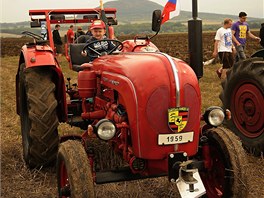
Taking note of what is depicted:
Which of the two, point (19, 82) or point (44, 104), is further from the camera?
point (19, 82)

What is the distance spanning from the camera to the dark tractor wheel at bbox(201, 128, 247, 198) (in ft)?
9.34

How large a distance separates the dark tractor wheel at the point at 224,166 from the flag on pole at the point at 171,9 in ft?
5.05

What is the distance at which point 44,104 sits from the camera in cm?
362

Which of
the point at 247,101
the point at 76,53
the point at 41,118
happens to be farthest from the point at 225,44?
the point at 41,118

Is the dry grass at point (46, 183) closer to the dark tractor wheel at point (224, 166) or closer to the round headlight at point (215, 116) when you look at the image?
the dark tractor wheel at point (224, 166)

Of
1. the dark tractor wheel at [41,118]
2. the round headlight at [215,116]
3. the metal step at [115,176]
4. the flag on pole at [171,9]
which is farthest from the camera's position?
the flag on pole at [171,9]

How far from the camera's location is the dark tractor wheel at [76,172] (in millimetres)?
2559

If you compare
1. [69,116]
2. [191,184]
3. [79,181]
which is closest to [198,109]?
[191,184]

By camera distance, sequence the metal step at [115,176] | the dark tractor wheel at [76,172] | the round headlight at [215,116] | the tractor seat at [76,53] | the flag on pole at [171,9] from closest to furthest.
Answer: the dark tractor wheel at [76,172]
the metal step at [115,176]
the round headlight at [215,116]
the flag on pole at [171,9]
the tractor seat at [76,53]

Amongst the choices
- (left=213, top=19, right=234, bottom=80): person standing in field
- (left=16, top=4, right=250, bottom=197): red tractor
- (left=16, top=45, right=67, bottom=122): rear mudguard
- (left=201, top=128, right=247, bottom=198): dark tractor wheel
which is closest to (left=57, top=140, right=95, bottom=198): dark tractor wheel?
(left=16, top=4, right=250, bottom=197): red tractor

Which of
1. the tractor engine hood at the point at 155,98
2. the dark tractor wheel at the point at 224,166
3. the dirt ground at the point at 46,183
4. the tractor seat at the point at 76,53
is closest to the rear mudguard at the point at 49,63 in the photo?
the dirt ground at the point at 46,183

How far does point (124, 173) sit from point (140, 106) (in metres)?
0.57

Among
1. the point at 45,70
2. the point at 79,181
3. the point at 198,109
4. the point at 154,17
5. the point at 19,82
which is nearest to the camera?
the point at 79,181

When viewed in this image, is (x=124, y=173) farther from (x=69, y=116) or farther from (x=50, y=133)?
(x=69, y=116)
